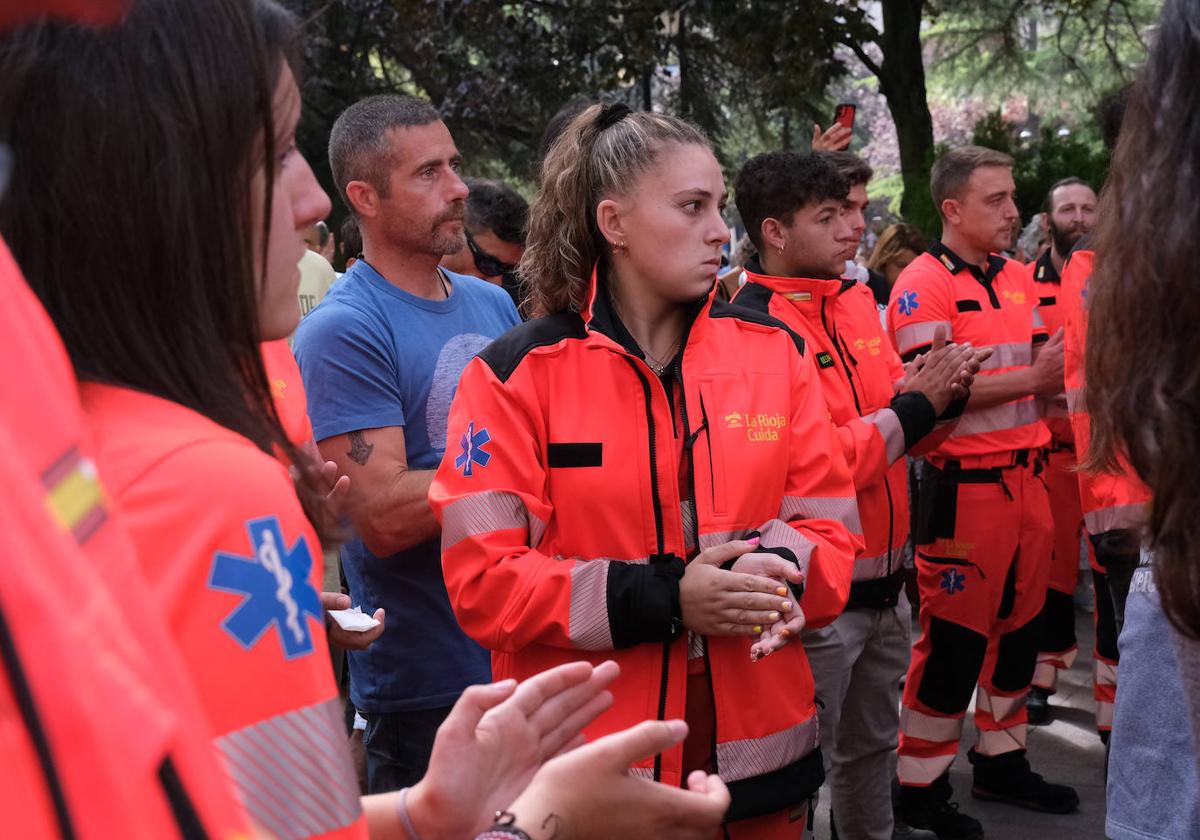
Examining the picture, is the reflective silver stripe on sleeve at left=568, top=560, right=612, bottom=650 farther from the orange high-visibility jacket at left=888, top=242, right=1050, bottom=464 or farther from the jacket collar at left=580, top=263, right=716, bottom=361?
the orange high-visibility jacket at left=888, top=242, right=1050, bottom=464

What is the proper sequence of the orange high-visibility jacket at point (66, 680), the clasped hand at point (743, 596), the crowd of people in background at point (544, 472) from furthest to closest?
1. the clasped hand at point (743, 596)
2. the crowd of people in background at point (544, 472)
3. the orange high-visibility jacket at point (66, 680)

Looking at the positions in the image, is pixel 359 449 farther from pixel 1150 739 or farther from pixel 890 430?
pixel 1150 739

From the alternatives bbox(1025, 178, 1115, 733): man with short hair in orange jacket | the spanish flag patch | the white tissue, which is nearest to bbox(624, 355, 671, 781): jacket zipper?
the white tissue

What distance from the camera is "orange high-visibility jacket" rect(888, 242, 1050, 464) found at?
5.42m

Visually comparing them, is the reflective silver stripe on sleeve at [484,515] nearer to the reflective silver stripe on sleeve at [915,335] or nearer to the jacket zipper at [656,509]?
the jacket zipper at [656,509]

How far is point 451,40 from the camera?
15.6m

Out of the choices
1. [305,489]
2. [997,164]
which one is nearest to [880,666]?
[997,164]

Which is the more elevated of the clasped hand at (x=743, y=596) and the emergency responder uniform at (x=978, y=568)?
the clasped hand at (x=743, y=596)

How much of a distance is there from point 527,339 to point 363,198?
1.24m

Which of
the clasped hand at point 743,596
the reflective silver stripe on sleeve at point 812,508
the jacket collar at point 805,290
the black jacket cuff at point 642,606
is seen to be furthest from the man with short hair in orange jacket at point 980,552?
the black jacket cuff at point 642,606

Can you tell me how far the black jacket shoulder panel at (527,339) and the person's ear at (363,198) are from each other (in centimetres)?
109

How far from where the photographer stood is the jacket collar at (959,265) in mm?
5691

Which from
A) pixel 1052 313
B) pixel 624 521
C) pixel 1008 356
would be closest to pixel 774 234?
pixel 1008 356

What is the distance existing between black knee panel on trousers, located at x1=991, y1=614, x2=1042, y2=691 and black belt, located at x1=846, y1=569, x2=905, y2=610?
1230 millimetres
